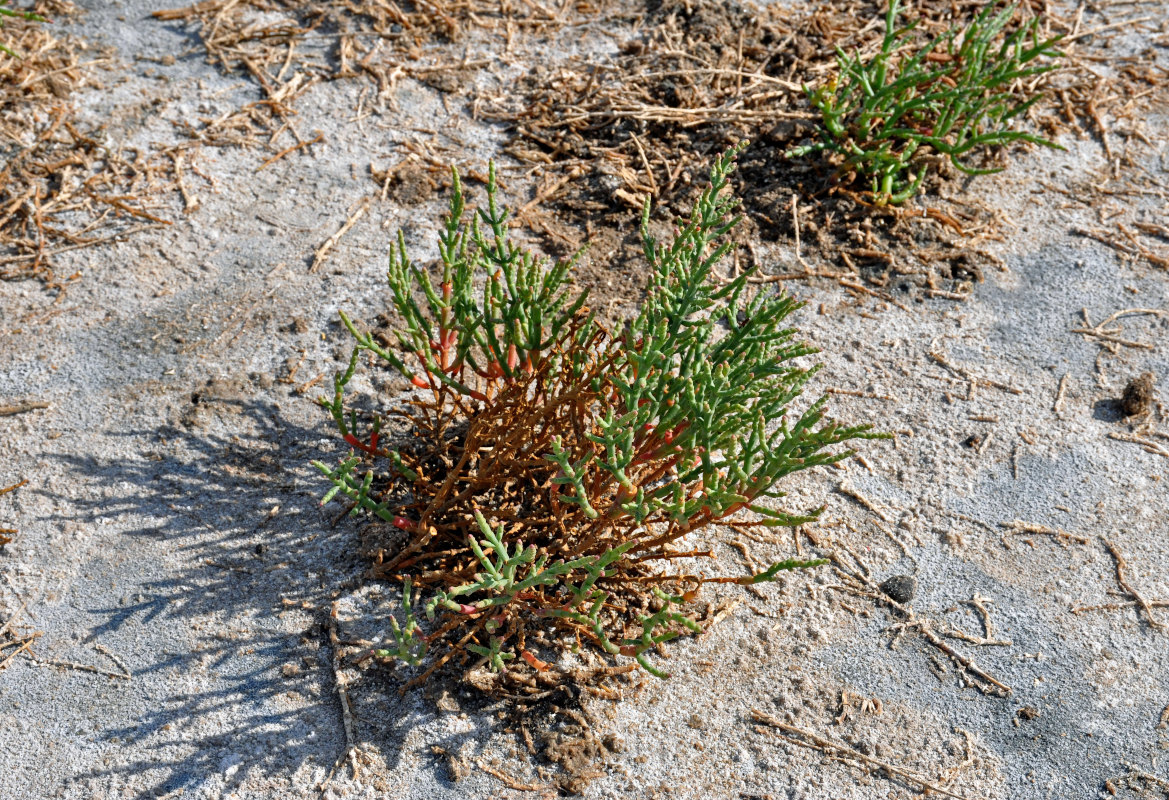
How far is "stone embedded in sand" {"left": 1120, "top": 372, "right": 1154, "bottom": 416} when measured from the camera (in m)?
3.05

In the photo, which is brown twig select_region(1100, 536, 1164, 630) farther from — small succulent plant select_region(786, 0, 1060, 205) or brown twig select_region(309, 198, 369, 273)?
brown twig select_region(309, 198, 369, 273)

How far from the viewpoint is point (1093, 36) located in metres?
4.36

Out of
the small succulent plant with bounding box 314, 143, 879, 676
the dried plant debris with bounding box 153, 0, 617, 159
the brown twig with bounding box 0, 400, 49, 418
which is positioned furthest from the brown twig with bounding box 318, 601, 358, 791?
the dried plant debris with bounding box 153, 0, 617, 159

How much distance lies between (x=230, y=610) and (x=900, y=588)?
1827 mm

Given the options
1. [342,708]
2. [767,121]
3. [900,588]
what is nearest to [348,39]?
[767,121]

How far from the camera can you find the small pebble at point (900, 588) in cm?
260

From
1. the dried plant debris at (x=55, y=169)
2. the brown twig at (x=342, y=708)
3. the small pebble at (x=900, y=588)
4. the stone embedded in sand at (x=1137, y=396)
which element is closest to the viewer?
the brown twig at (x=342, y=708)

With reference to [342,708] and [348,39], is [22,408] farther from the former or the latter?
[348,39]

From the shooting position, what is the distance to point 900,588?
103 inches

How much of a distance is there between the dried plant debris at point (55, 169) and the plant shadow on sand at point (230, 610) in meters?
0.91

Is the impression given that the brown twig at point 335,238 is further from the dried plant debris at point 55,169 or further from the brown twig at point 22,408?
the brown twig at point 22,408

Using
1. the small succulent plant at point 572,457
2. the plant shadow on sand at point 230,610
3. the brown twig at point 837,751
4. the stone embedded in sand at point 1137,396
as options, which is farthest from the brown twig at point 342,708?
the stone embedded in sand at point 1137,396

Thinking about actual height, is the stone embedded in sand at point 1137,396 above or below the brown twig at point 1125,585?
above

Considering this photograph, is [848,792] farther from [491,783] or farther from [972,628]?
[491,783]
